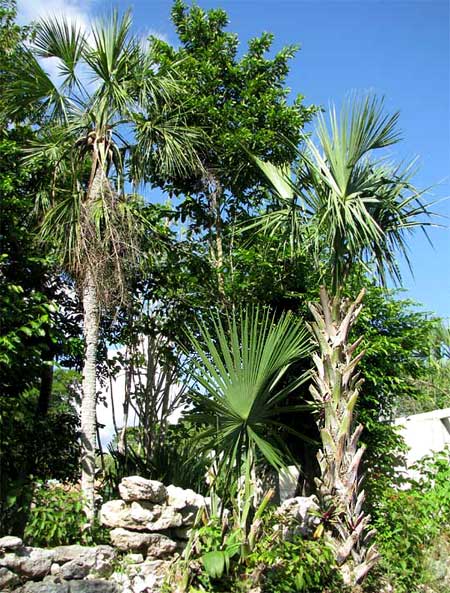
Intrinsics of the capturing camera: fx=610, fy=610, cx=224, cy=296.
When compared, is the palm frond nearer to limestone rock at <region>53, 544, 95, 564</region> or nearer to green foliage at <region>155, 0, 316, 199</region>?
green foliage at <region>155, 0, 316, 199</region>

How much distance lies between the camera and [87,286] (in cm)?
665

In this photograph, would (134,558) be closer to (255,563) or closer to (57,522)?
(57,522)

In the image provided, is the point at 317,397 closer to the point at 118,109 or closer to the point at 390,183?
the point at 390,183

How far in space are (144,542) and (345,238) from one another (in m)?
3.39

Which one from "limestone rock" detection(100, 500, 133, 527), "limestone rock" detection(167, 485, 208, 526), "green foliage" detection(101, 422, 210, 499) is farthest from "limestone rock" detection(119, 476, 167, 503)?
"green foliage" detection(101, 422, 210, 499)

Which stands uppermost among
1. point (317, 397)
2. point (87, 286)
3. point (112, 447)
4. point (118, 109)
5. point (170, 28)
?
point (170, 28)

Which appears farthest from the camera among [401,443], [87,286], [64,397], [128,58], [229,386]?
[64,397]

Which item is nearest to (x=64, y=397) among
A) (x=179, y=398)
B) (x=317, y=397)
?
(x=179, y=398)

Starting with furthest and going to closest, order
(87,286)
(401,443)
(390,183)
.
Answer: (401,443)
(87,286)
(390,183)

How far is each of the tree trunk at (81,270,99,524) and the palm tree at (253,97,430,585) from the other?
2.13m

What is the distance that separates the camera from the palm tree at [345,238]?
541cm

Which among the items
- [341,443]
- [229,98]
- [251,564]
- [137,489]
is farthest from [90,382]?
[229,98]

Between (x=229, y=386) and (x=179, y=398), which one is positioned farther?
(x=179, y=398)

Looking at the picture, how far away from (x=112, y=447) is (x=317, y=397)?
3123 mm
